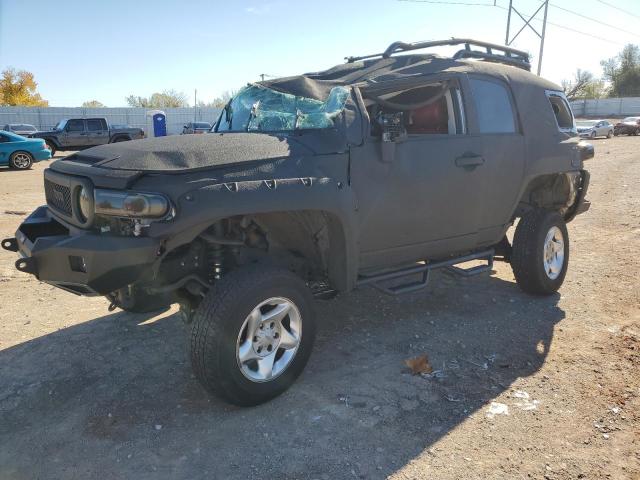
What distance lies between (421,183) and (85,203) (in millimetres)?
2346

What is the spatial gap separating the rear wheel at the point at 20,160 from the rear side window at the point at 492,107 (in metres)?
17.5

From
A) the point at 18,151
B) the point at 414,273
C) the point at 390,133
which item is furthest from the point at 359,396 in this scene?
the point at 18,151

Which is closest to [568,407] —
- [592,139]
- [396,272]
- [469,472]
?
[469,472]

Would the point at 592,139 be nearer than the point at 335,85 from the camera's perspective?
No

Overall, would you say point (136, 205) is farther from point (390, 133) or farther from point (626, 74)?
point (626, 74)

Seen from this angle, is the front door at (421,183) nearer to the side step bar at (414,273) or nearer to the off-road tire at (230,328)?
the side step bar at (414,273)

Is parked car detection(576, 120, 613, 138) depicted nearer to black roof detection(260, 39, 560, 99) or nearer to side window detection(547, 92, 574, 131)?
side window detection(547, 92, 574, 131)

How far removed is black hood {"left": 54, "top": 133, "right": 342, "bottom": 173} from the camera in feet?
9.82

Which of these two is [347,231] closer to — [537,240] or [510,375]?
[510,375]

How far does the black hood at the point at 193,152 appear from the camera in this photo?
2.99 m

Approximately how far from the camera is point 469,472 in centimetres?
266

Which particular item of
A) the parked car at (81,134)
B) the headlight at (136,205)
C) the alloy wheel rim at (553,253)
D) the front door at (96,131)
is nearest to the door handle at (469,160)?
the alloy wheel rim at (553,253)

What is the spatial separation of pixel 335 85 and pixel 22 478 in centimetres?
323

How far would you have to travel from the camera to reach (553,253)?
5355 millimetres
